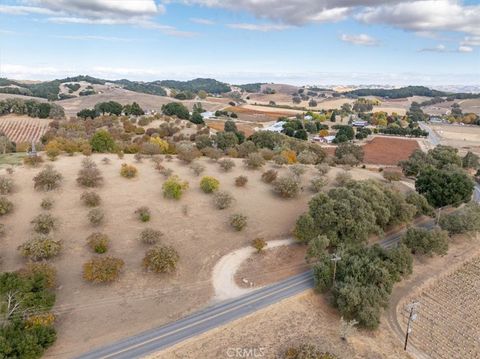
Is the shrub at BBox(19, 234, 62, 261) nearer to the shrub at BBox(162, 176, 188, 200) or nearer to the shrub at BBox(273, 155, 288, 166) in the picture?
the shrub at BBox(162, 176, 188, 200)

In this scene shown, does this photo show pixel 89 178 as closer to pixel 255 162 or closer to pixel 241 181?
pixel 241 181

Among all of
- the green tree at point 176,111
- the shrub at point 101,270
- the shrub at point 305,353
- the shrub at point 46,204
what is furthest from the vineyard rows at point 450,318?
the green tree at point 176,111

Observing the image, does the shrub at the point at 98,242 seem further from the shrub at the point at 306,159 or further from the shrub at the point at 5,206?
the shrub at the point at 306,159

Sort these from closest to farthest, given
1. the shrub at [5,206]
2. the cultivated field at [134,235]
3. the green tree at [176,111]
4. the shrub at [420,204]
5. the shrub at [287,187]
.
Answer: the cultivated field at [134,235]
the shrub at [5,206]
the shrub at [420,204]
the shrub at [287,187]
the green tree at [176,111]

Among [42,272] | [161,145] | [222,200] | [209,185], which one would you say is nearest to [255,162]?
[209,185]

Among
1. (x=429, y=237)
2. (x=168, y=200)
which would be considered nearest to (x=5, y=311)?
(x=168, y=200)

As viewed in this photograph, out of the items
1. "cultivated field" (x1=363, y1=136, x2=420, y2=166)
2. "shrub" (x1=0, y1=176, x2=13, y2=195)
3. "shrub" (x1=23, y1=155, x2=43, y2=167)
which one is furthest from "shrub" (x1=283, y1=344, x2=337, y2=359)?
"cultivated field" (x1=363, y1=136, x2=420, y2=166)
